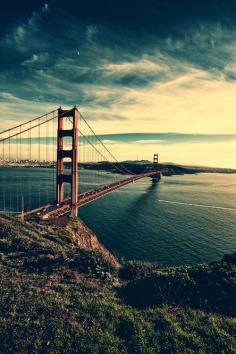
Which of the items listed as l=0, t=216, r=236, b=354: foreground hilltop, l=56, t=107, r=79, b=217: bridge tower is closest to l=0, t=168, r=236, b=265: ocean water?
l=56, t=107, r=79, b=217: bridge tower

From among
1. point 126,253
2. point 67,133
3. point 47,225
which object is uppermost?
point 67,133

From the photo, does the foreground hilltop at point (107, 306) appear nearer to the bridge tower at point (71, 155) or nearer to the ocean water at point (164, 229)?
the ocean water at point (164, 229)

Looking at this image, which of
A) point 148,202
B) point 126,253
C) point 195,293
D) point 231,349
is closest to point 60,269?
point 195,293

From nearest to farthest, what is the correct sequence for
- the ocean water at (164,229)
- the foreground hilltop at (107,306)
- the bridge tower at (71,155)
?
the foreground hilltop at (107,306) < the ocean water at (164,229) < the bridge tower at (71,155)

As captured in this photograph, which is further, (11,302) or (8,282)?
(8,282)

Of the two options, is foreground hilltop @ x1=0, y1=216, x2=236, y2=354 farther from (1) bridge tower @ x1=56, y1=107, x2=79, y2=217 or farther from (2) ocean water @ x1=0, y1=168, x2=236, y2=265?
(1) bridge tower @ x1=56, y1=107, x2=79, y2=217

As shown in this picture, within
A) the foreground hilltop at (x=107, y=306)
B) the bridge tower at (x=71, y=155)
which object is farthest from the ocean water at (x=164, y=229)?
the foreground hilltop at (x=107, y=306)

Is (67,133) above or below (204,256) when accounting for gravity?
above

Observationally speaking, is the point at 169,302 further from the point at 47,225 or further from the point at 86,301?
the point at 47,225
